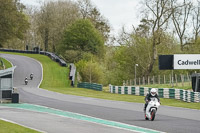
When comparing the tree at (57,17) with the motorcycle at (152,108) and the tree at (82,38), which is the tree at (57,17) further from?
the motorcycle at (152,108)

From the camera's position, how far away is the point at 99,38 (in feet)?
302

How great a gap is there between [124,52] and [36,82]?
67.6ft

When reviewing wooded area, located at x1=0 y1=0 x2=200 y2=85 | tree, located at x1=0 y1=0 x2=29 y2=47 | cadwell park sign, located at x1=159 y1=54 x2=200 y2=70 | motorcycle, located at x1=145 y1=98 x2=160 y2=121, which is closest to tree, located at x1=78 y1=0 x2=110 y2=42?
wooded area, located at x1=0 y1=0 x2=200 y2=85

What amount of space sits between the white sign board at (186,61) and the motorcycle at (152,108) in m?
26.2

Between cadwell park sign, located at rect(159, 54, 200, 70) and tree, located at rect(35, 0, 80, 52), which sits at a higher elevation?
tree, located at rect(35, 0, 80, 52)

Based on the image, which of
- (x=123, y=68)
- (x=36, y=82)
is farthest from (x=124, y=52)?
(x=36, y=82)

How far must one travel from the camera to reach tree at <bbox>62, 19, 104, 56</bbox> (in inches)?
3506

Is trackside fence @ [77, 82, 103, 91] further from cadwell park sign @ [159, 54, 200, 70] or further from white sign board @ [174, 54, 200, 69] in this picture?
white sign board @ [174, 54, 200, 69]

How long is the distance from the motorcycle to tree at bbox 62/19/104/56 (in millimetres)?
69299

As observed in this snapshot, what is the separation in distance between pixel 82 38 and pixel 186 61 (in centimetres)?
4590

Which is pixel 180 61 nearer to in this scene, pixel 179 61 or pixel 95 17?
pixel 179 61

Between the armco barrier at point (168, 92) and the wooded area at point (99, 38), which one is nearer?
the armco barrier at point (168, 92)

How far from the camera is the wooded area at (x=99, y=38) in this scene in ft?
217

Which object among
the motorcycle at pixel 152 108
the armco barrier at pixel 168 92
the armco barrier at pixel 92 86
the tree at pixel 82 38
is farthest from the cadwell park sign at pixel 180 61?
the tree at pixel 82 38
